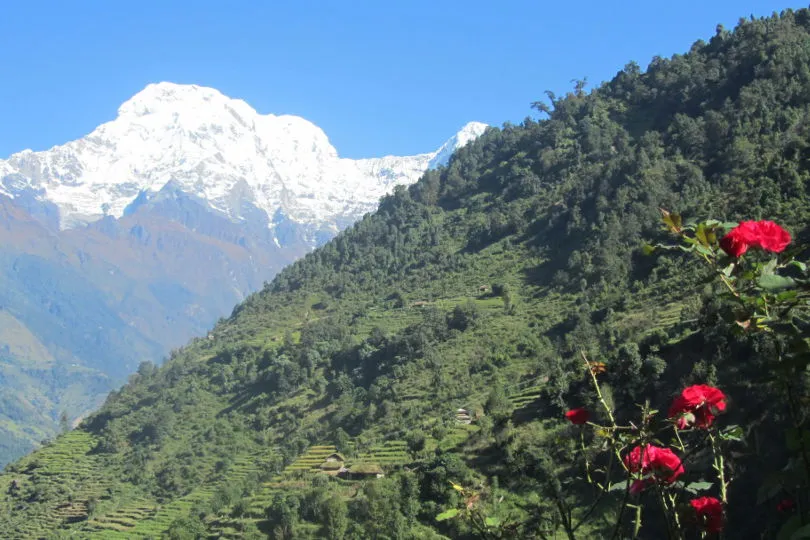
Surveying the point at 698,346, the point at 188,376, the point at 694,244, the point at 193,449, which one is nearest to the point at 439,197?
the point at 188,376

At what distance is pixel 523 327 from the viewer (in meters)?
50.3

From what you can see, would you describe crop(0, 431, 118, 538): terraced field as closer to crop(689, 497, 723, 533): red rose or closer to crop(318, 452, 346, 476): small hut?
crop(318, 452, 346, 476): small hut

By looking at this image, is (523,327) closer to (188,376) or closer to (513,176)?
(513,176)

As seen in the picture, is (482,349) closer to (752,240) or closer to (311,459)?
(311,459)

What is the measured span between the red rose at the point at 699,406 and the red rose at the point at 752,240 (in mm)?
844

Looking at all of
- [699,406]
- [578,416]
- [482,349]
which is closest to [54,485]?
[482,349]

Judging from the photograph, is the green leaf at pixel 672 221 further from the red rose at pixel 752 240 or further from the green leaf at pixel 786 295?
the green leaf at pixel 786 295

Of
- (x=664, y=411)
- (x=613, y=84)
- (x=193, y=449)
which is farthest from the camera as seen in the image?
(x=613, y=84)

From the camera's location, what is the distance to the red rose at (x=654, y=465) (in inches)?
122

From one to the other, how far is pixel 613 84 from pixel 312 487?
7162 centimetres

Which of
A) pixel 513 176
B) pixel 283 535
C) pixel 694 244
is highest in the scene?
pixel 513 176

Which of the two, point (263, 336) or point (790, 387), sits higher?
point (263, 336)

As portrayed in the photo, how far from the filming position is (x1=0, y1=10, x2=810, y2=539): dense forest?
29375 millimetres

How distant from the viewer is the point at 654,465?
125 inches
